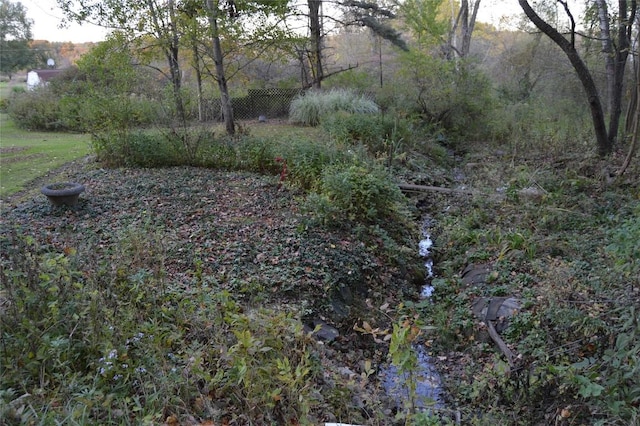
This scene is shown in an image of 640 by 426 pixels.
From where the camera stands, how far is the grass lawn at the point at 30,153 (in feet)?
27.3

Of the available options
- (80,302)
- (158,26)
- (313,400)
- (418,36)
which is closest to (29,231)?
(80,302)

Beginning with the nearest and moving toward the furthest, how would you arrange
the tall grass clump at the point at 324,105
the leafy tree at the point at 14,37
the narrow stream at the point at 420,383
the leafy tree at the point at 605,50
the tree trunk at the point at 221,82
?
the narrow stream at the point at 420,383, the leafy tree at the point at 605,50, the tree trunk at the point at 221,82, the tall grass clump at the point at 324,105, the leafy tree at the point at 14,37

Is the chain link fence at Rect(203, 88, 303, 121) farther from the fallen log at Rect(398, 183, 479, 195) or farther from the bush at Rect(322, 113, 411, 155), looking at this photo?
the fallen log at Rect(398, 183, 479, 195)

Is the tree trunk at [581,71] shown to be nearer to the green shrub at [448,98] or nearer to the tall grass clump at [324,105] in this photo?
the green shrub at [448,98]

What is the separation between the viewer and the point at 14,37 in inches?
644

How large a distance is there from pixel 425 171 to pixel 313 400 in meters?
7.71

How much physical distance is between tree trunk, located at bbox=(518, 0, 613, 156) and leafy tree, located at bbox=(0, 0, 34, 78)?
13.9 m

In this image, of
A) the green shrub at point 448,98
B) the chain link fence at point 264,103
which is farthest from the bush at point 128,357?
the chain link fence at point 264,103

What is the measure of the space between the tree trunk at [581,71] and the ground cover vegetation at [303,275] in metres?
0.39

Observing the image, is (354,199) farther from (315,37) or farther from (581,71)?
(315,37)

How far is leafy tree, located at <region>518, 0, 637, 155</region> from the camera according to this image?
7.77 m

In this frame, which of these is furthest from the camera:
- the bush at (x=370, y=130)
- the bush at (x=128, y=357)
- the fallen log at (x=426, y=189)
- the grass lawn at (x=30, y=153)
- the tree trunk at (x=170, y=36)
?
the bush at (x=370, y=130)

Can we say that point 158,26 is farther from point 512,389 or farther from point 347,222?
point 512,389

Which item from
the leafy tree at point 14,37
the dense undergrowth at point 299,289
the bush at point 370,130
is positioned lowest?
the dense undergrowth at point 299,289
